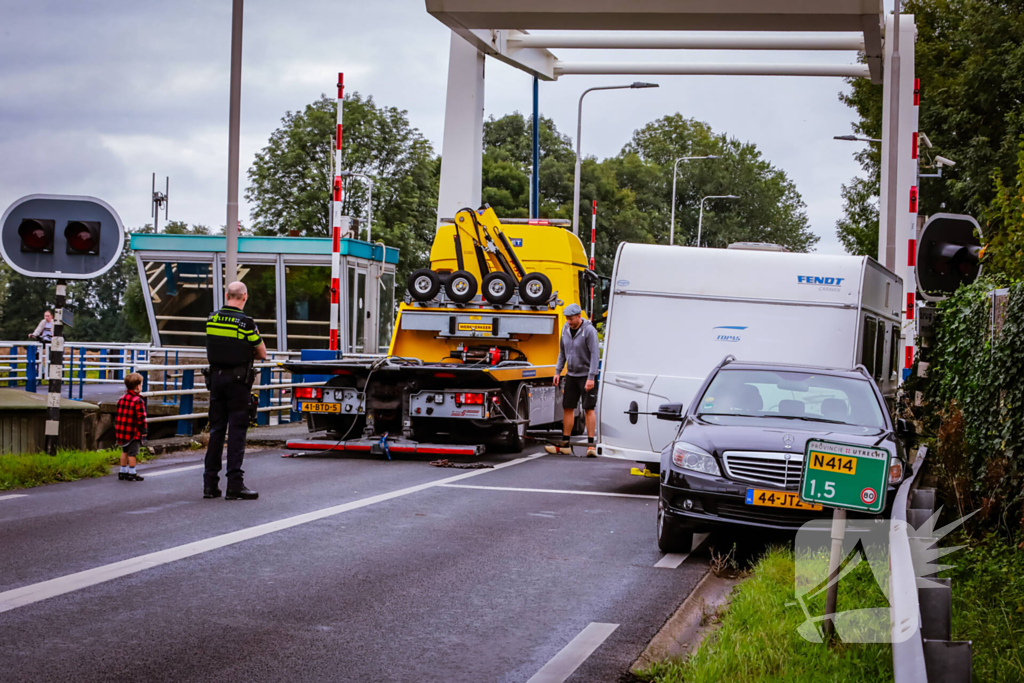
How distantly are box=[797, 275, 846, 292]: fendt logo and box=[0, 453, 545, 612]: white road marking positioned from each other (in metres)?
4.52

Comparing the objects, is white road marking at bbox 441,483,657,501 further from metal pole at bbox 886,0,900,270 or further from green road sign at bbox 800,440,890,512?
metal pole at bbox 886,0,900,270

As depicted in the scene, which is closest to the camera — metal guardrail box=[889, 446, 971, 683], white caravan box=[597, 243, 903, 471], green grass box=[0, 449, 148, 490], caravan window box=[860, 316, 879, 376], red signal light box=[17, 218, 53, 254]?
metal guardrail box=[889, 446, 971, 683]

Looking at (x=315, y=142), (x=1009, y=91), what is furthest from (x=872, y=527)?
(x=315, y=142)

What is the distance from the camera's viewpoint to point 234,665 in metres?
5.00

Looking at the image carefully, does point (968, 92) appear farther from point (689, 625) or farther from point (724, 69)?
point (689, 625)

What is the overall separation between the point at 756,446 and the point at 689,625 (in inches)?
88.8

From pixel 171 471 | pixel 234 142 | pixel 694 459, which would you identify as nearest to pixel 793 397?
pixel 694 459

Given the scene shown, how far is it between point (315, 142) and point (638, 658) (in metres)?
52.6

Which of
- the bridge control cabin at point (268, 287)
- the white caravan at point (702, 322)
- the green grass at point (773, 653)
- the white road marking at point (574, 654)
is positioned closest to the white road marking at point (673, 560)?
the green grass at point (773, 653)

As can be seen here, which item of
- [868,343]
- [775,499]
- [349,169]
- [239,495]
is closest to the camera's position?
[775,499]

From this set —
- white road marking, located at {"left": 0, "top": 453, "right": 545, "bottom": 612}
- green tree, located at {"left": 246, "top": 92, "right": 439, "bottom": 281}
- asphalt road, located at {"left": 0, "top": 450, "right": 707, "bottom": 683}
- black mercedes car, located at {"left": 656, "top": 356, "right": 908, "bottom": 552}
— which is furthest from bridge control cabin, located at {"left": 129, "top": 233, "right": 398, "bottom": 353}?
green tree, located at {"left": 246, "top": 92, "right": 439, "bottom": 281}

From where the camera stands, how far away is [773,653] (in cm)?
508

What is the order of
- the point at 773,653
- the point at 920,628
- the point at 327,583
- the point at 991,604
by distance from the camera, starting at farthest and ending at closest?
1. the point at 327,583
2. the point at 991,604
3. the point at 773,653
4. the point at 920,628

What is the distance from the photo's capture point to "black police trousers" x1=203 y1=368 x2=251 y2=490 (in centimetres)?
1009
